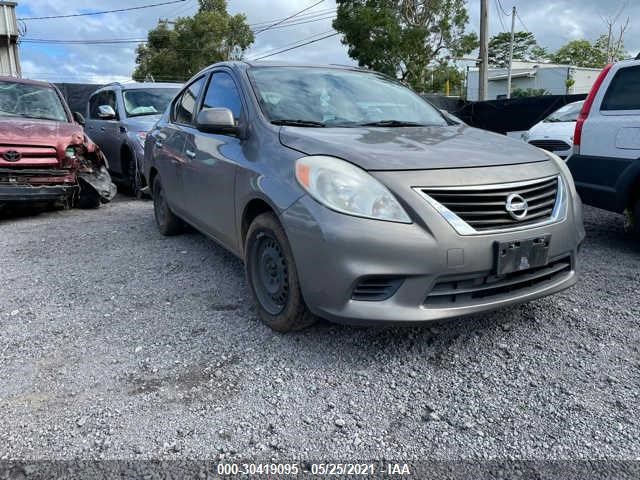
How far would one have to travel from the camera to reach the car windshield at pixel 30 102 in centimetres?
689

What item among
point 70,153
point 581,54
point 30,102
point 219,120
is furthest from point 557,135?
point 581,54

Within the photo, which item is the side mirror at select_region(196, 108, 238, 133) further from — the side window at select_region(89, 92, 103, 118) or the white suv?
the side window at select_region(89, 92, 103, 118)

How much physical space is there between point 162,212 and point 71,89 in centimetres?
1149

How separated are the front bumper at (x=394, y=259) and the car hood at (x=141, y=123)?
5871 mm

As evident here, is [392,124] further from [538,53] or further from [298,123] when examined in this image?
[538,53]

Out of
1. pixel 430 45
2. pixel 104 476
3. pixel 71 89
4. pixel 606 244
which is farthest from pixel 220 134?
pixel 430 45

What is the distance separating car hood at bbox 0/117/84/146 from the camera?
6.08m

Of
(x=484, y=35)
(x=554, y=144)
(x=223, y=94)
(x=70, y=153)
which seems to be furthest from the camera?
(x=484, y=35)

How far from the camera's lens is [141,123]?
25.4ft

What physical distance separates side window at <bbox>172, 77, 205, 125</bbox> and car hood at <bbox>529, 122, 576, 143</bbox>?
549cm

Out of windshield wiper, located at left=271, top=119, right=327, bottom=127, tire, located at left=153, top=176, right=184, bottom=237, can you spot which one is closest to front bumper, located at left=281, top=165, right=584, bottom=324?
windshield wiper, located at left=271, top=119, right=327, bottom=127

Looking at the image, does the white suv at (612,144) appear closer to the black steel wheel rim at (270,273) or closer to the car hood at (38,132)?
the black steel wheel rim at (270,273)

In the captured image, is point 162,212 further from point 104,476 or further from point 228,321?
point 104,476

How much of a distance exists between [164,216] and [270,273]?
8.68 ft
